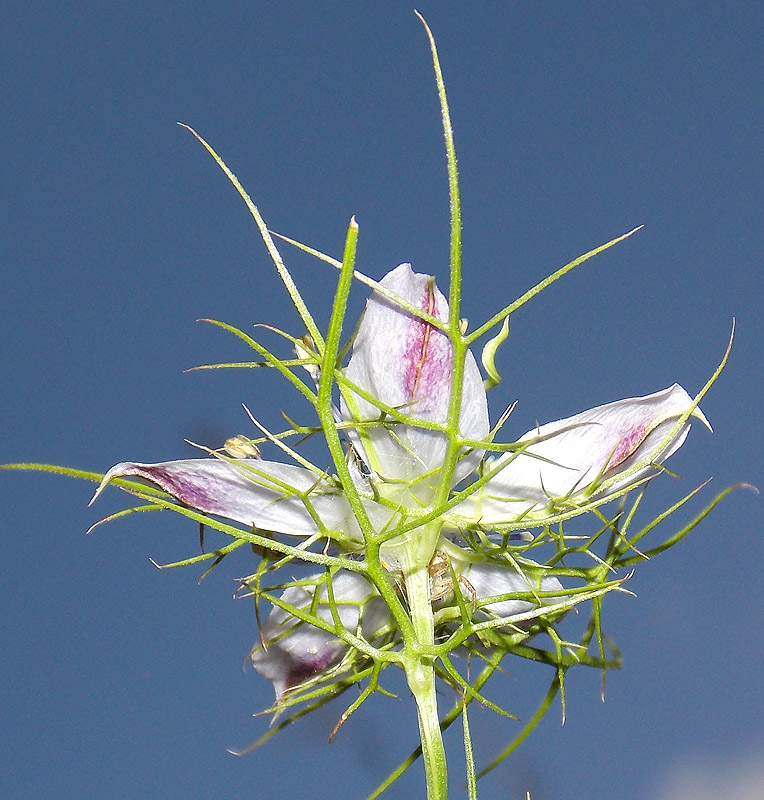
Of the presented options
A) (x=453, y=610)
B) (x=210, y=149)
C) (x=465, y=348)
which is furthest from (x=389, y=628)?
(x=210, y=149)

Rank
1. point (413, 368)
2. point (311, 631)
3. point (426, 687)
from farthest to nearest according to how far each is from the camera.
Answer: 1. point (311, 631)
2. point (413, 368)
3. point (426, 687)

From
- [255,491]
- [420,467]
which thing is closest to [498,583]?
[420,467]

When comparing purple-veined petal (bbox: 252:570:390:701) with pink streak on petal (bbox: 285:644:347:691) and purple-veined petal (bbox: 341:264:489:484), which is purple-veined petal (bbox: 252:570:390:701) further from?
purple-veined petal (bbox: 341:264:489:484)

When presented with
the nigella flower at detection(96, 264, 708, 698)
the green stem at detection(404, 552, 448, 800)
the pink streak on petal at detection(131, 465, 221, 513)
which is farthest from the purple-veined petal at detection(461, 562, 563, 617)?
the pink streak on petal at detection(131, 465, 221, 513)

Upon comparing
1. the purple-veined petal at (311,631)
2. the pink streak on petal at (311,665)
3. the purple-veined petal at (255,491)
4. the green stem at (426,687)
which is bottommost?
the green stem at (426,687)

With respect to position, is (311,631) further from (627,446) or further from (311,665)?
(627,446)

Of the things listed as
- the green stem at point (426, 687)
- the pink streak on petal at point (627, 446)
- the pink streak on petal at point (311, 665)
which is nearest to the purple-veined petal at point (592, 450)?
the pink streak on petal at point (627, 446)

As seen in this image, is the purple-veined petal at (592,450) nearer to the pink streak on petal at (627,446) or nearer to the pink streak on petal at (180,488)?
the pink streak on petal at (627,446)
